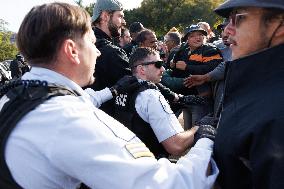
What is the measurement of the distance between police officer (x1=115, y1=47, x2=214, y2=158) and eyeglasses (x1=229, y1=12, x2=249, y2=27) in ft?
4.15

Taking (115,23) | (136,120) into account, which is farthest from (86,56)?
(115,23)

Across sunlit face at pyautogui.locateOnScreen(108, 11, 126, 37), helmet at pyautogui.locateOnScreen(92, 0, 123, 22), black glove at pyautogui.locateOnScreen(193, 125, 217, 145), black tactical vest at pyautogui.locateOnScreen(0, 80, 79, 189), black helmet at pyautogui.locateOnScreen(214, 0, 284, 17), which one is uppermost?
black helmet at pyautogui.locateOnScreen(214, 0, 284, 17)

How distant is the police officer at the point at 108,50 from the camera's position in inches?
146

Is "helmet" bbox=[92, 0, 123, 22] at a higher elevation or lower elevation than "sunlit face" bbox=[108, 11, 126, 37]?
higher

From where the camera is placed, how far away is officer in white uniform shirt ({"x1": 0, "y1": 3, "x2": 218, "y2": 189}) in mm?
1447

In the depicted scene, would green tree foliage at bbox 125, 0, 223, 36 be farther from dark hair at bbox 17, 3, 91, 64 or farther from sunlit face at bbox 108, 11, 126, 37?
dark hair at bbox 17, 3, 91, 64

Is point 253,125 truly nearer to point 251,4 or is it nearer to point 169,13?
point 251,4

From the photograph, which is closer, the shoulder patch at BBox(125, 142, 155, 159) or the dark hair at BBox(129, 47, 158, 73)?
the shoulder patch at BBox(125, 142, 155, 159)

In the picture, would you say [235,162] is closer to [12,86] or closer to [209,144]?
[209,144]

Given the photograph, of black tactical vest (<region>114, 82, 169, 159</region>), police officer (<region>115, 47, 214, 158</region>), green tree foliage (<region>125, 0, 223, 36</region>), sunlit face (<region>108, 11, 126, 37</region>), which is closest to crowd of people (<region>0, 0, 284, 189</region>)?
police officer (<region>115, 47, 214, 158</region>)

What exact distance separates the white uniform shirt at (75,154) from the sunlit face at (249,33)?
0.67 metres

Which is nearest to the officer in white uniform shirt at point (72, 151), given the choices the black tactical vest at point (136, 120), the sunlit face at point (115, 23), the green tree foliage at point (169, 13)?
the black tactical vest at point (136, 120)

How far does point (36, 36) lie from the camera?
5.63ft

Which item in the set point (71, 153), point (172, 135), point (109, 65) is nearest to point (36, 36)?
point (71, 153)
